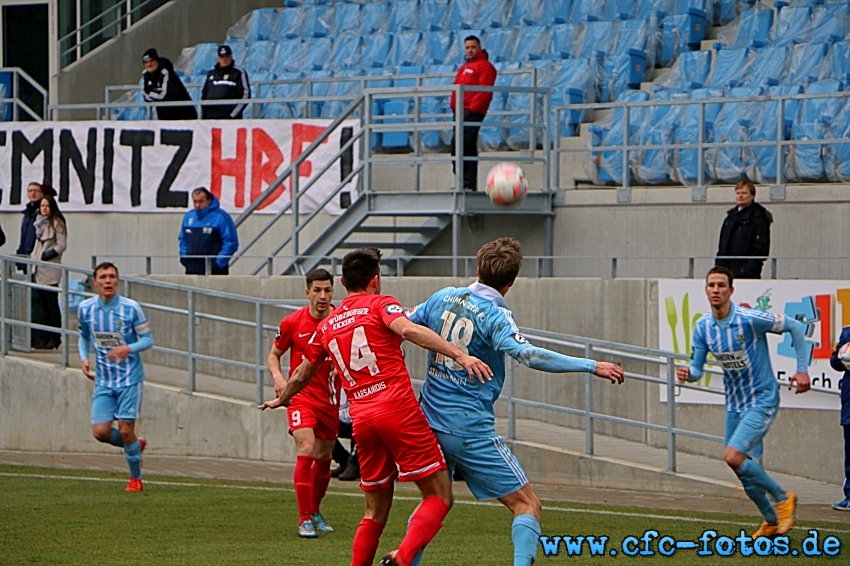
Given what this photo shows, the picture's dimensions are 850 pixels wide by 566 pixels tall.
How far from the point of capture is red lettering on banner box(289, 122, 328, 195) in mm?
19141

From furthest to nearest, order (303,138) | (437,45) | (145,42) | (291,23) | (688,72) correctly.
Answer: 1. (145,42)
2. (291,23)
3. (437,45)
4. (303,138)
5. (688,72)

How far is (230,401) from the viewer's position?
16.1 metres

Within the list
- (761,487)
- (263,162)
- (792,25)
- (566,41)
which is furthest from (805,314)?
(263,162)

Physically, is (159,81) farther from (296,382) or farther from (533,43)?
(296,382)

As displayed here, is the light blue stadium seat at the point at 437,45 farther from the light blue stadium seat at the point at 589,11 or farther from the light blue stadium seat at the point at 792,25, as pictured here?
the light blue stadium seat at the point at 792,25

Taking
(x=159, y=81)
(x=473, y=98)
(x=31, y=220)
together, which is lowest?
(x=31, y=220)

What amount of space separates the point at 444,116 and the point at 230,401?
16.7 ft

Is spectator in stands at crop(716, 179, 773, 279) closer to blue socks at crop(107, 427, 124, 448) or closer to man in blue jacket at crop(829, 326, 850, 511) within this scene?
man in blue jacket at crop(829, 326, 850, 511)

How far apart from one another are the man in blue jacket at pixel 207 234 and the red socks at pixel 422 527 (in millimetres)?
10726

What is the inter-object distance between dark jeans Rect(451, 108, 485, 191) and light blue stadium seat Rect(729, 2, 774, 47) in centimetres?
401

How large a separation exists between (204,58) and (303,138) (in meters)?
6.00

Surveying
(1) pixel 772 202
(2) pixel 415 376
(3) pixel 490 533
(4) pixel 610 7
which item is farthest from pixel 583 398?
(4) pixel 610 7

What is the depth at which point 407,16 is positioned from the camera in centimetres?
2367

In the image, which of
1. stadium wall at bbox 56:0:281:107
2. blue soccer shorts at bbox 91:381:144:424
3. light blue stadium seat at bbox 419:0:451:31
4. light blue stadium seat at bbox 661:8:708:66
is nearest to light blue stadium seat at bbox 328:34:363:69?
light blue stadium seat at bbox 419:0:451:31
